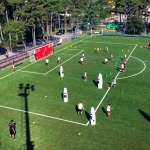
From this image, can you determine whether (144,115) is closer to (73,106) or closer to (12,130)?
(73,106)

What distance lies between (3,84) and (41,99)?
27.6ft

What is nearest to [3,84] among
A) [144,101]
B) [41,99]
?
[41,99]

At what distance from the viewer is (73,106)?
31625 millimetres

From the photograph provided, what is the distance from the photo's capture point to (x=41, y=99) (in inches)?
1328

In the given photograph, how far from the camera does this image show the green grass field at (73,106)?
80.5ft

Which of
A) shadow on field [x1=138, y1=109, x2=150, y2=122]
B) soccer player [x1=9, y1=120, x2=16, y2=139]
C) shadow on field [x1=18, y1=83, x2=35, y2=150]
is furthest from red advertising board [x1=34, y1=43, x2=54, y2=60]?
soccer player [x1=9, y1=120, x2=16, y2=139]

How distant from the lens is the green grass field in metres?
24.5

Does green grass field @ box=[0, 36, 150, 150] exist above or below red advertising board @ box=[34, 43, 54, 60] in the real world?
below

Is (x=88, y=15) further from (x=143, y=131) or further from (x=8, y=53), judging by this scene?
(x=143, y=131)

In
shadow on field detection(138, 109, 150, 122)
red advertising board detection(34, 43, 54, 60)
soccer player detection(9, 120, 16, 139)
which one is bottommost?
shadow on field detection(138, 109, 150, 122)

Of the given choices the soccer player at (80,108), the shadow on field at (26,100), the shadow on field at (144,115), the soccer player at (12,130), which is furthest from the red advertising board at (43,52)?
the soccer player at (12,130)

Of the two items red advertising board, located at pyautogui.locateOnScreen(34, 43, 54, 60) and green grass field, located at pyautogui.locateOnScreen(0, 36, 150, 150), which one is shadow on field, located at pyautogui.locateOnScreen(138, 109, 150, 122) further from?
red advertising board, located at pyautogui.locateOnScreen(34, 43, 54, 60)

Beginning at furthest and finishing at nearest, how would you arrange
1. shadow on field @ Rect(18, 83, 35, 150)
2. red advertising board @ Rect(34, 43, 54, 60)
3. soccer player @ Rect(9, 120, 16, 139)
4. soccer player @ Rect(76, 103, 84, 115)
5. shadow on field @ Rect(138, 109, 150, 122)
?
red advertising board @ Rect(34, 43, 54, 60), soccer player @ Rect(76, 103, 84, 115), shadow on field @ Rect(138, 109, 150, 122), soccer player @ Rect(9, 120, 16, 139), shadow on field @ Rect(18, 83, 35, 150)

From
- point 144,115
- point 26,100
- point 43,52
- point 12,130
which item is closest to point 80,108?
point 144,115
